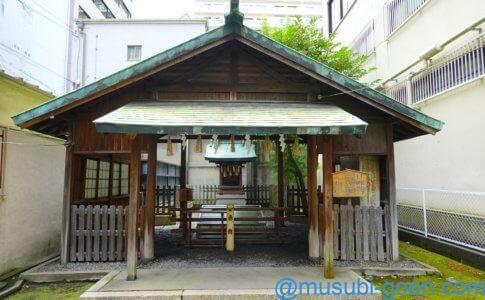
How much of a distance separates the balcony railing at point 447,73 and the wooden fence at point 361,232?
482cm

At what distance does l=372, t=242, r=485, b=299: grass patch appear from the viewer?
6355mm

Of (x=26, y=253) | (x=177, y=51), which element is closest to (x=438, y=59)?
(x=177, y=51)

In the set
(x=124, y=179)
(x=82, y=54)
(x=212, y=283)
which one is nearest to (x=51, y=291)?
(x=212, y=283)

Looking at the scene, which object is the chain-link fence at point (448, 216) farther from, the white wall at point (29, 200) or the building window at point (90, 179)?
the white wall at point (29, 200)

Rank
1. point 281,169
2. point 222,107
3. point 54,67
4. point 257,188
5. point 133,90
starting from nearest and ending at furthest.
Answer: point 222,107
point 133,90
point 281,169
point 54,67
point 257,188

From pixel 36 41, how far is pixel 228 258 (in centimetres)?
1551

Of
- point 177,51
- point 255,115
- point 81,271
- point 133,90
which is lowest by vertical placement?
point 81,271

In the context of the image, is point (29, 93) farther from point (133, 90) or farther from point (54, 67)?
point (54, 67)

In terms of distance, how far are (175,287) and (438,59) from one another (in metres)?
10.6

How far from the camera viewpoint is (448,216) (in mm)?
9414

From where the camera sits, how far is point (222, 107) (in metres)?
7.50

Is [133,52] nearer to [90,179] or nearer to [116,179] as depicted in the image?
[116,179]

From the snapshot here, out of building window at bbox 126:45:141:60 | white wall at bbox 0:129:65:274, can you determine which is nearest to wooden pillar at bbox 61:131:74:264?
white wall at bbox 0:129:65:274

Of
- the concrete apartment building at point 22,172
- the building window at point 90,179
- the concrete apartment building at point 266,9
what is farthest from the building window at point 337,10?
the concrete apartment building at point 266,9
